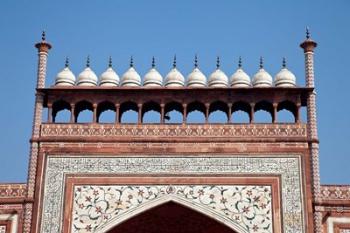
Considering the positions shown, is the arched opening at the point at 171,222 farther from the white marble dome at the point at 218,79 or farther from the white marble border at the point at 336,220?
the white marble dome at the point at 218,79

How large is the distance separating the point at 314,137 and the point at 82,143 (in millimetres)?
3999

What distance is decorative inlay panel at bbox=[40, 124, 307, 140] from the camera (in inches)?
511

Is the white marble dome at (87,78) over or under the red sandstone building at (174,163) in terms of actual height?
over

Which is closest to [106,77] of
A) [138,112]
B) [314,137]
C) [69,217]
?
[138,112]

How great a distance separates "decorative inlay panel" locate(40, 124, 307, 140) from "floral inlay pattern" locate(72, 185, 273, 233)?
94 centimetres

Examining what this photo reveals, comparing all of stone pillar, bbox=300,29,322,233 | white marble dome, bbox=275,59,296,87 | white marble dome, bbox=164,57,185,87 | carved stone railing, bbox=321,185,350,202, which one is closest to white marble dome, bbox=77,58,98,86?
white marble dome, bbox=164,57,185,87

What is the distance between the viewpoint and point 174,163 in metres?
12.8

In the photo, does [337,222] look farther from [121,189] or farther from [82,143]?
[82,143]

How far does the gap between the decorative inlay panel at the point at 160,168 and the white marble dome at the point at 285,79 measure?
134cm

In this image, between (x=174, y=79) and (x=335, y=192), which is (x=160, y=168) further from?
(x=335, y=192)

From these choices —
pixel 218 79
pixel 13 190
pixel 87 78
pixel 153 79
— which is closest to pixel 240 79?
pixel 218 79

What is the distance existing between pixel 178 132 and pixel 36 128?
2495mm

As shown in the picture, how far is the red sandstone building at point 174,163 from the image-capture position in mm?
12500

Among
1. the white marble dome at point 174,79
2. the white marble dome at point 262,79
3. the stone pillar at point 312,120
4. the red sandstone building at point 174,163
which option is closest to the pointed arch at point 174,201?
→ the red sandstone building at point 174,163
